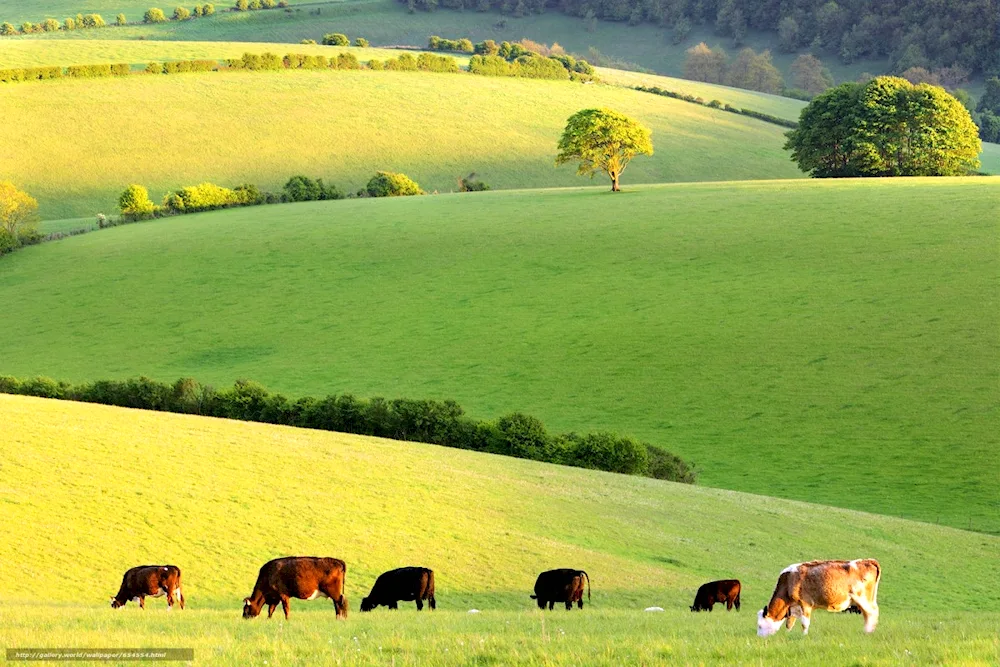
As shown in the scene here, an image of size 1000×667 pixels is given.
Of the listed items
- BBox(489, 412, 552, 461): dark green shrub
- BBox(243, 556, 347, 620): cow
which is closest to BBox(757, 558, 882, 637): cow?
BBox(243, 556, 347, 620): cow

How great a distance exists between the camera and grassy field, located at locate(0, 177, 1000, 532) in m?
47.8

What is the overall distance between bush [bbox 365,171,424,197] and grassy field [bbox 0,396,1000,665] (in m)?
74.8

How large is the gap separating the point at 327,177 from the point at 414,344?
2236 inches

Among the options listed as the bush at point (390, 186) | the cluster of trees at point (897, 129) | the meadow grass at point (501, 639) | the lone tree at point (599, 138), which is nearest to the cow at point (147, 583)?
the meadow grass at point (501, 639)

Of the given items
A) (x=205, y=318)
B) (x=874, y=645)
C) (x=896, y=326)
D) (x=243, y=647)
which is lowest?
(x=205, y=318)

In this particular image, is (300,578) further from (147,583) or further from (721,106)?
(721,106)

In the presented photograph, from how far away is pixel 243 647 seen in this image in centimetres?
1295

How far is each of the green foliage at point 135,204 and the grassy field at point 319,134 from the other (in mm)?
6524

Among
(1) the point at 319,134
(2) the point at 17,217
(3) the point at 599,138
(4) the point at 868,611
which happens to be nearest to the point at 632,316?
(3) the point at 599,138

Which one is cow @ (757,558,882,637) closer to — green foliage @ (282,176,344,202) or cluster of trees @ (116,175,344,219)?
cluster of trees @ (116,175,344,219)

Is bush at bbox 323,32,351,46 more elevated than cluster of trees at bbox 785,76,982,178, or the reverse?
cluster of trees at bbox 785,76,982,178

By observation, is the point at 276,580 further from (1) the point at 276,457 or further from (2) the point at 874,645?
(1) the point at 276,457

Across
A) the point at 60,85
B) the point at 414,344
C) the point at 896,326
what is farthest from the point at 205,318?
the point at 60,85

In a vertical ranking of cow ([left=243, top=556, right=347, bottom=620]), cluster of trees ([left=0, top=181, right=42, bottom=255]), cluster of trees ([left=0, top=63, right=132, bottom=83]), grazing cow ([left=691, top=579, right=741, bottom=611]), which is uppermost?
cow ([left=243, top=556, right=347, bottom=620])
